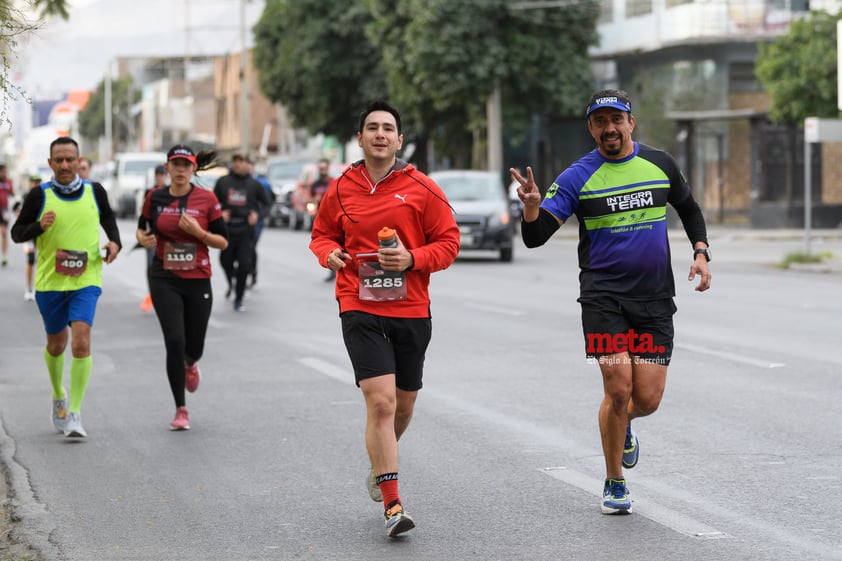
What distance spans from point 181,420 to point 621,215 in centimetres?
384

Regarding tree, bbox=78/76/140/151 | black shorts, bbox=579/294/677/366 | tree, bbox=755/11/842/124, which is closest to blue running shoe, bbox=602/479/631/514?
black shorts, bbox=579/294/677/366

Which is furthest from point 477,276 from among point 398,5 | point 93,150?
point 93,150

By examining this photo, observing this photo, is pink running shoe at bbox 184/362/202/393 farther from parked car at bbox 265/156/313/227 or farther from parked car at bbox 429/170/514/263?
parked car at bbox 265/156/313/227

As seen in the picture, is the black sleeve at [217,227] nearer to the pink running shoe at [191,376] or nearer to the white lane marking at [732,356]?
the pink running shoe at [191,376]

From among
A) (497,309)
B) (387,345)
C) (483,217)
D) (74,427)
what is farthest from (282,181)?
(387,345)

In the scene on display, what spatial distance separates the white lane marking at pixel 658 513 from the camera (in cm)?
645

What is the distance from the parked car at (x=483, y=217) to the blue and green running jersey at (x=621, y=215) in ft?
66.3

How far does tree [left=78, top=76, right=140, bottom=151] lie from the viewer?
135 meters

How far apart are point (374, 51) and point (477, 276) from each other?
96.8ft

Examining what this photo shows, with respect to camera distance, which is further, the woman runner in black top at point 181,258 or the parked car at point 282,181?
the parked car at point 282,181

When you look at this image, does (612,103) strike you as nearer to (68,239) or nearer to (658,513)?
(658,513)

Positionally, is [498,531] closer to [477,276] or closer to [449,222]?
[449,222]

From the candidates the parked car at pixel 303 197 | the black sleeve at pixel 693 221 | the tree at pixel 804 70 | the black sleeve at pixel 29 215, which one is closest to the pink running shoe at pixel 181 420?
the black sleeve at pixel 29 215

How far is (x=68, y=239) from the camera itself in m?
9.42
